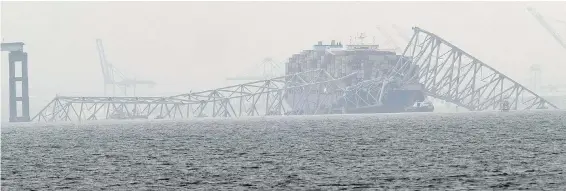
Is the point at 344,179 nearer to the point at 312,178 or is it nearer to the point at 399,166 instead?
the point at 312,178

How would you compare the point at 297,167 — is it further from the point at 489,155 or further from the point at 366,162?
the point at 489,155

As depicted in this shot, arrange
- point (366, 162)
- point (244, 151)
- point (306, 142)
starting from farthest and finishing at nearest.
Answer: point (306, 142) < point (244, 151) < point (366, 162)

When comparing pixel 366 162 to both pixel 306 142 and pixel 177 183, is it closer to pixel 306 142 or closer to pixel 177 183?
pixel 177 183

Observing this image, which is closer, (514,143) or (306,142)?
(514,143)

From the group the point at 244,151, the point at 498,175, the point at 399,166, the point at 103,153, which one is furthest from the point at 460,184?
the point at 103,153

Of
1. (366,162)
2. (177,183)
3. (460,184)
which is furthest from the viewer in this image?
(366,162)

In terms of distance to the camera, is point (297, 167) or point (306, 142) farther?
point (306, 142)

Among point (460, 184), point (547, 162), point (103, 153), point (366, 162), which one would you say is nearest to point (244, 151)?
point (103, 153)

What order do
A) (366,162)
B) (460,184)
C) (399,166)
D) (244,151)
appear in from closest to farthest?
(460,184)
(399,166)
(366,162)
(244,151)

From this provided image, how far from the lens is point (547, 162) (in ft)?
324

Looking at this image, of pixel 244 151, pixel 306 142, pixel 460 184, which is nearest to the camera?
pixel 460 184

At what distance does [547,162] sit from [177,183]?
30.8 meters

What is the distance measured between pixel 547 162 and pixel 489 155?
11.9 metres

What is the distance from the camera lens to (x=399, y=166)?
9775 centimetres
